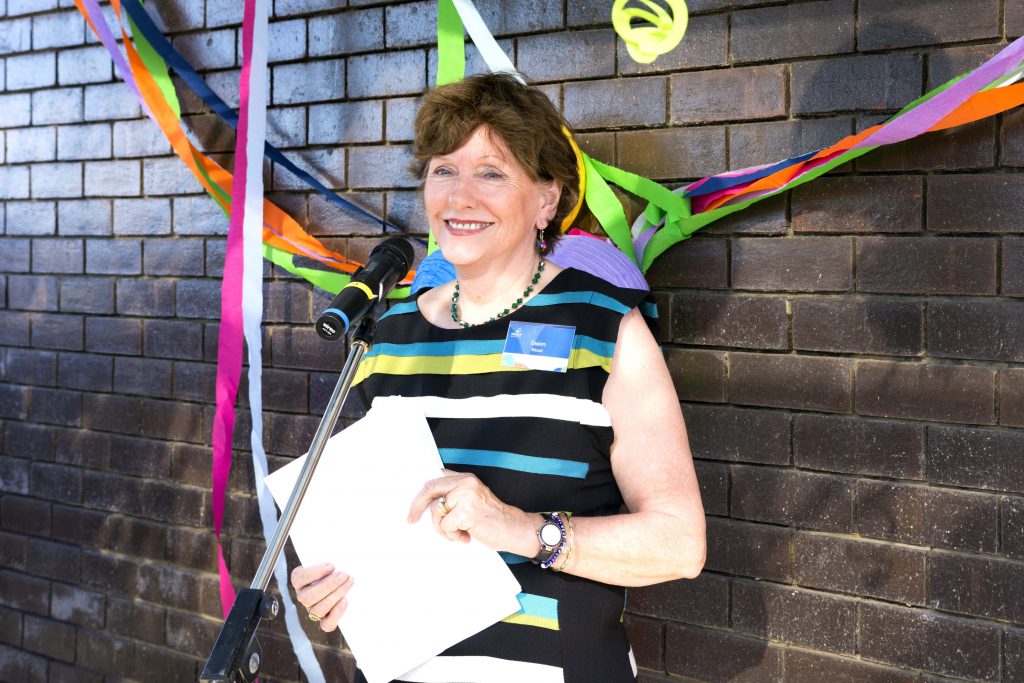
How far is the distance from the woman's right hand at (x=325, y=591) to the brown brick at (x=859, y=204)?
1.38 metres

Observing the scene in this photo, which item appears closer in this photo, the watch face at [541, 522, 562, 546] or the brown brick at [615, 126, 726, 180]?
the watch face at [541, 522, 562, 546]

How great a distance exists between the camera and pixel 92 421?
3.61 m

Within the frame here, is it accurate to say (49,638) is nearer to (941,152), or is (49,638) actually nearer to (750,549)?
(750,549)

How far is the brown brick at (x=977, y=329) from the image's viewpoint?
203 cm

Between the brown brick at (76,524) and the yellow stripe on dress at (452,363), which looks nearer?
the yellow stripe on dress at (452,363)

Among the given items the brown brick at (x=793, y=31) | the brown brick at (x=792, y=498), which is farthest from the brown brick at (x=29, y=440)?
the brown brick at (x=793, y=31)

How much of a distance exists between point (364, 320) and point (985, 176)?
1450 mm

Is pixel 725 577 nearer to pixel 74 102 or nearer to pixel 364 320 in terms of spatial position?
pixel 364 320

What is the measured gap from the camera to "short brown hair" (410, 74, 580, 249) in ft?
6.16

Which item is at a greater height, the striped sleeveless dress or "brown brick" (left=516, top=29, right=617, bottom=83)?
"brown brick" (left=516, top=29, right=617, bottom=83)

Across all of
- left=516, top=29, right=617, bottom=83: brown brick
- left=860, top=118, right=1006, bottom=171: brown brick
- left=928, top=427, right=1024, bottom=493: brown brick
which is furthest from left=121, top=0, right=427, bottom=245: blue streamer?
left=928, top=427, right=1024, bottom=493: brown brick

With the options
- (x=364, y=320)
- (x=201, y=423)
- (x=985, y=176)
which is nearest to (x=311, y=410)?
(x=201, y=423)

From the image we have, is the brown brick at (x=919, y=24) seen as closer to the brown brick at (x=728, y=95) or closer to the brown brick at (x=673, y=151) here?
the brown brick at (x=728, y=95)

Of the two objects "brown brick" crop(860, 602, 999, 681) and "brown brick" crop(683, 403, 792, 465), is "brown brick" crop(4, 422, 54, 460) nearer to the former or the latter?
"brown brick" crop(683, 403, 792, 465)
